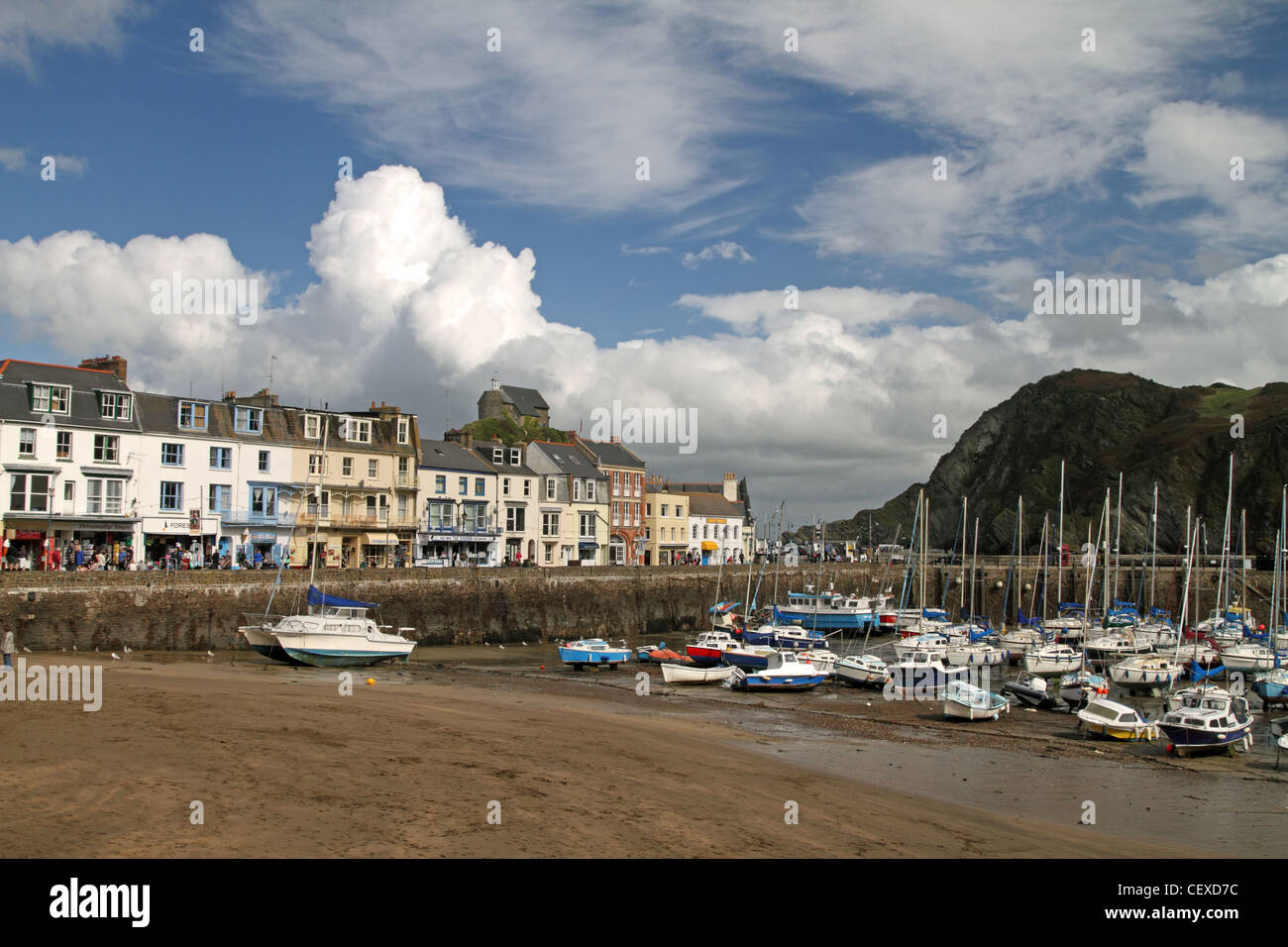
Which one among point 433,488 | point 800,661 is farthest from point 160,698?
point 433,488

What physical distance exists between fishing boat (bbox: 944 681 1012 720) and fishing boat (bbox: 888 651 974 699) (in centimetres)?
501

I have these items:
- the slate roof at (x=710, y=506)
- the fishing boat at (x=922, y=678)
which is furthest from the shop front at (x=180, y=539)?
the slate roof at (x=710, y=506)

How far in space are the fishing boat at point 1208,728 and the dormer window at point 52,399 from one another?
4802 cm

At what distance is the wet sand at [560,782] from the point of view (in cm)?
1345

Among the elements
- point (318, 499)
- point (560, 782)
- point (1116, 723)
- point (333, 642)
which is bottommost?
point (1116, 723)

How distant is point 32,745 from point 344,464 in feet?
144

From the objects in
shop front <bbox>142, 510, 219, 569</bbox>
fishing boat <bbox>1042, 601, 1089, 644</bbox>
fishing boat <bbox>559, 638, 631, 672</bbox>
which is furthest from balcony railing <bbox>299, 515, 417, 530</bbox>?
fishing boat <bbox>1042, 601, 1089, 644</bbox>

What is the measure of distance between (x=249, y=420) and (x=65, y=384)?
977cm

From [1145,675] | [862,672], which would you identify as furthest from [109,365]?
[1145,675]

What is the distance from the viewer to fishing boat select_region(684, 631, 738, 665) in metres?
43.6

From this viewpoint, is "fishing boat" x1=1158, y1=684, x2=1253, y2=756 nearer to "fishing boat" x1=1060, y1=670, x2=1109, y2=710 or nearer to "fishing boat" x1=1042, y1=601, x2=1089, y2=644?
"fishing boat" x1=1060, y1=670, x2=1109, y2=710

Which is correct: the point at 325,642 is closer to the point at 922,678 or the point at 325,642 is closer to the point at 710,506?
the point at 922,678

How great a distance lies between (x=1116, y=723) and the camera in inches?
1182
